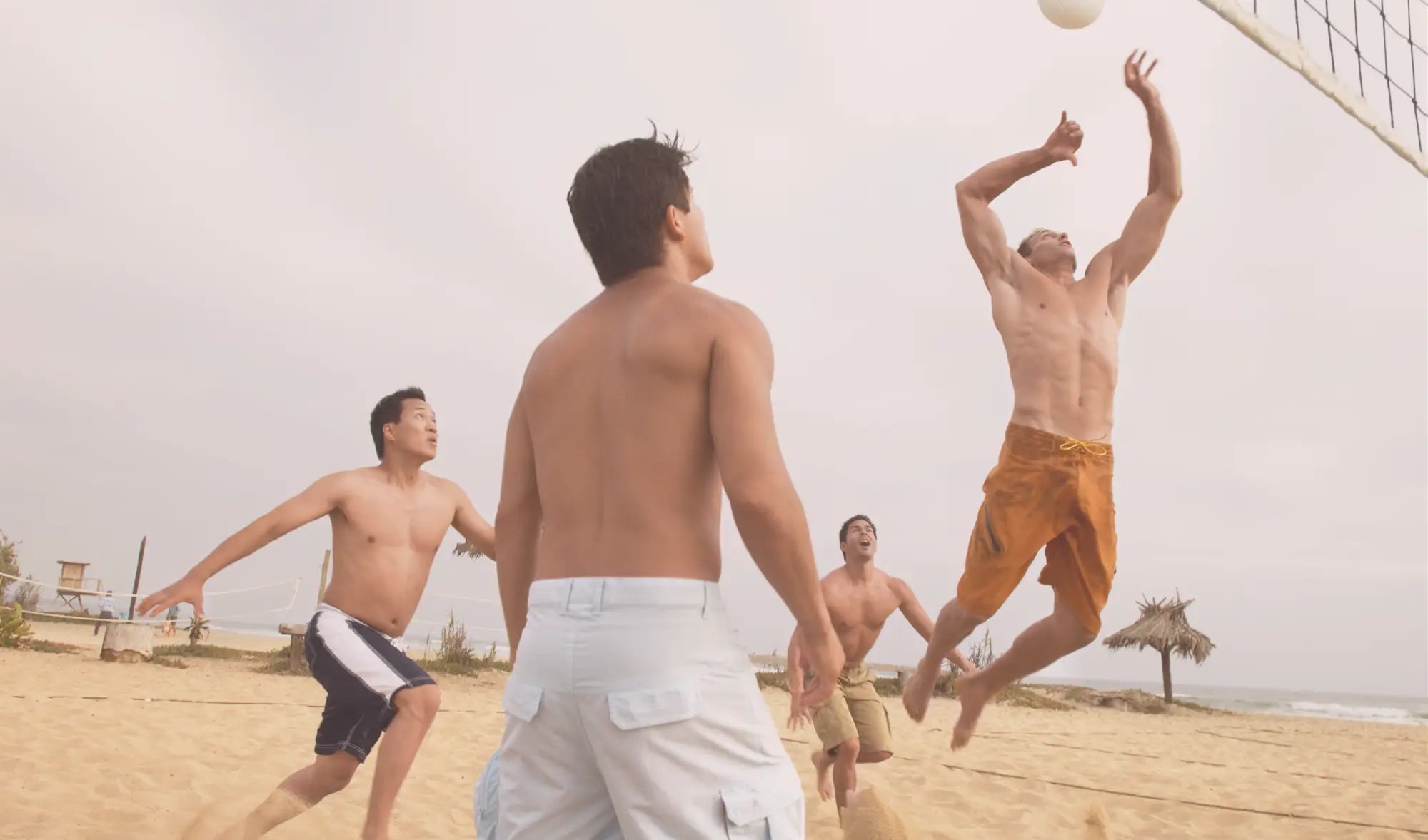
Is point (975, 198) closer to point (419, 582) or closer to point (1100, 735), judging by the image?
point (419, 582)

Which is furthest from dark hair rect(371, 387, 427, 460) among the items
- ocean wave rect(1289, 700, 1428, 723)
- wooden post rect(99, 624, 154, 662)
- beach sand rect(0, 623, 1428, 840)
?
ocean wave rect(1289, 700, 1428, 723)

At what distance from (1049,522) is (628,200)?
2445 millimetres

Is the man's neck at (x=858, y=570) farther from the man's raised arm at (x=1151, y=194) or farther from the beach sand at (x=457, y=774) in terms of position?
the man's raised arm at (x=1151, y=194)

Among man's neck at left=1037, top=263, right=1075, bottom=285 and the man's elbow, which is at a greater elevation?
man's neck at left=1037, top=263, right=1075, bottom=285

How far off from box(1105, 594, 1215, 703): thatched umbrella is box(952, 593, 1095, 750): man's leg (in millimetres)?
16882

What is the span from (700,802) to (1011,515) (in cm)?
244

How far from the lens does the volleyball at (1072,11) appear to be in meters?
3.84

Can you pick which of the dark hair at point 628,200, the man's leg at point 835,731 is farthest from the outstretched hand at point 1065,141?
the man's leg at point 835,731

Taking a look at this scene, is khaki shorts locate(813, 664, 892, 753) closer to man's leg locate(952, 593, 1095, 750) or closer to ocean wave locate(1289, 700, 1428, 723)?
man's leg locate(952, 593, 1095, 750)

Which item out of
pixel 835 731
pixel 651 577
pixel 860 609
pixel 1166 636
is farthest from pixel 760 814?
pixel 1166 636

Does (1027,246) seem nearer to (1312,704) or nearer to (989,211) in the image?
(989,211)

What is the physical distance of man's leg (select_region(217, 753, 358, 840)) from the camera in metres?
3.65

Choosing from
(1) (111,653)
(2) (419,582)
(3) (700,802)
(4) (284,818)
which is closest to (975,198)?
(2) (419,582)

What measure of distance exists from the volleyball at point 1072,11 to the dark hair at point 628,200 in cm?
267
